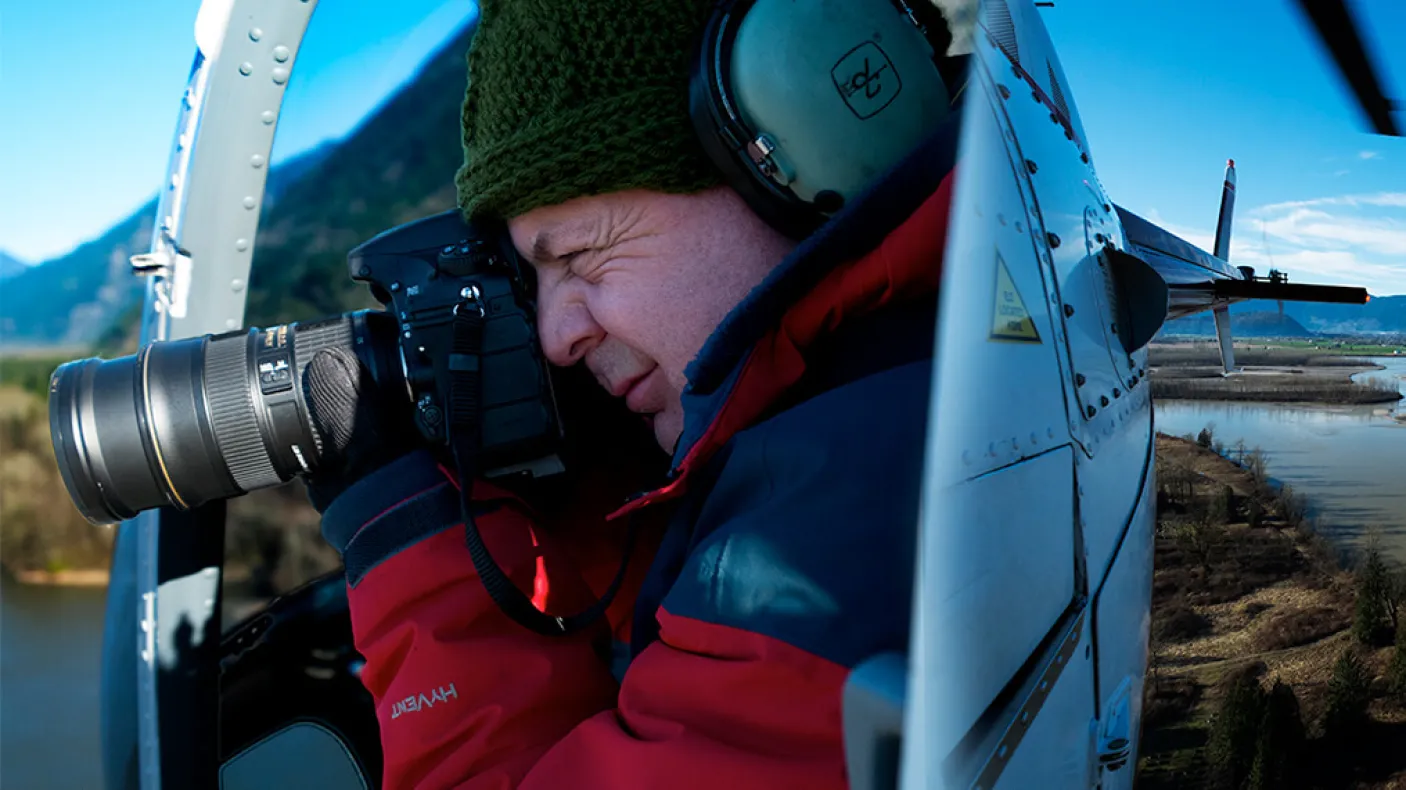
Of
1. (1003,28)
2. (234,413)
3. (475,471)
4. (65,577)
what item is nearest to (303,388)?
(234,413)

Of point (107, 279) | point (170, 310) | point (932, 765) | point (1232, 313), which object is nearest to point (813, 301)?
point (1232, 313)

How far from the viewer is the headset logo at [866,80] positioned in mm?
785

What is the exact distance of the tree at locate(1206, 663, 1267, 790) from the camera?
22.1 inches

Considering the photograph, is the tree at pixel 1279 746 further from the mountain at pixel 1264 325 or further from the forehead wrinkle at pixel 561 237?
the forehead wrinkle at pixel 561 237

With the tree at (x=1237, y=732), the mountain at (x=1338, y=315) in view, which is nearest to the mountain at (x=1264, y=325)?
the mountain at (x=1338, y=315)

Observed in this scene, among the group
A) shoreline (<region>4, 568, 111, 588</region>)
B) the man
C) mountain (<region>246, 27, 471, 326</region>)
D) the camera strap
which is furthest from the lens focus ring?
shoreline (<region>4, 568, 111, 588</region>)

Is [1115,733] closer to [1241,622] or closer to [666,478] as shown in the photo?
[1241,622]

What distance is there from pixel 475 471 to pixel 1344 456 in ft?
3.11

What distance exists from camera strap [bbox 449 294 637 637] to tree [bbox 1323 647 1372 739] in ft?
2.41

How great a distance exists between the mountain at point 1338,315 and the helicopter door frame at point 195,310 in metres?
1.46

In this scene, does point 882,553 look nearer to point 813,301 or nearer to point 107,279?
point 813,301

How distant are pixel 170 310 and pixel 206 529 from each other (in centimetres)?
38

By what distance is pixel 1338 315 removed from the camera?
1.82 feet

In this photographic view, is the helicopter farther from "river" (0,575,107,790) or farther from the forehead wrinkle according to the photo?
"river" (0,575,107,790)
